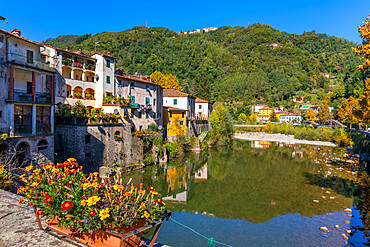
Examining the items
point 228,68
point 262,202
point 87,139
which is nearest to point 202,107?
point 87,139

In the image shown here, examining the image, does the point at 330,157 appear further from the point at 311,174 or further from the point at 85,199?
the point at 85,199

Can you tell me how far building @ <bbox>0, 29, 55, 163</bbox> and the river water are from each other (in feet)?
33.3

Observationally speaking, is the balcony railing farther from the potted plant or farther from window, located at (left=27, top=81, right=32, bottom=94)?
the potted plant

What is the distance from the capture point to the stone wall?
81.5 feet

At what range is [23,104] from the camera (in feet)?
61.8

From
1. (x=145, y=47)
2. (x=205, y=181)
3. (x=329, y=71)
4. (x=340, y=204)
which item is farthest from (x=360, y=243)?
(x=329, y=71)

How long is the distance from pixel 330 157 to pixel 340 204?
89.8ft

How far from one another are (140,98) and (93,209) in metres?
34.7

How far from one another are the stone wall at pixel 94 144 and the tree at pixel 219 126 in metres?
29.1

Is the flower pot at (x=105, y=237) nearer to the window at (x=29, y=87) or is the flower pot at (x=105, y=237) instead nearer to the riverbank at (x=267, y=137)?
the window at (x=29, y=87)

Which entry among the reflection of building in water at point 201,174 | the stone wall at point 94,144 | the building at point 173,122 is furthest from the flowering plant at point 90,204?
the building at point 173,122

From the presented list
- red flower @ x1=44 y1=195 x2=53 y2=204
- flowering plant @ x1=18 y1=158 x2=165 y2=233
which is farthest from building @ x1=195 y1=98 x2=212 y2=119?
red flower @ x1=44 y1=195 x2=53 y2=204

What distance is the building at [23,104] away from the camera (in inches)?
695

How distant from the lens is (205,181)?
29188 mm
